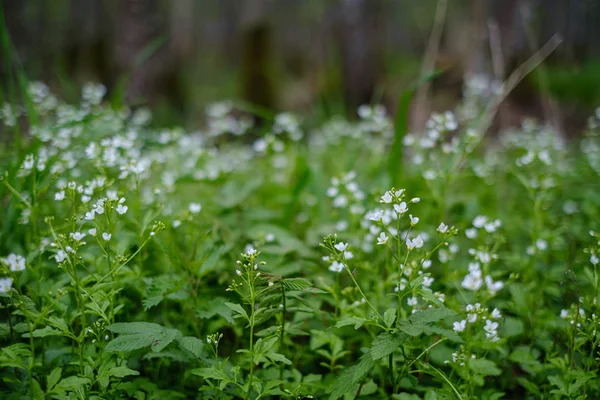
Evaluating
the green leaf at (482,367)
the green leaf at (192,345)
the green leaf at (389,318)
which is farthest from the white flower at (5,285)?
the green leaf at (482,367)

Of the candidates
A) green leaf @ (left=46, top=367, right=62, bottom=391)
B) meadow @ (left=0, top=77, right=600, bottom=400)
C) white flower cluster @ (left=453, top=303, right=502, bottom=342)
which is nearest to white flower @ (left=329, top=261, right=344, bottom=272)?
meadow @ (left=0, top=77, right=600, bottom=400)

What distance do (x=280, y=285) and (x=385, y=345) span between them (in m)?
0.41

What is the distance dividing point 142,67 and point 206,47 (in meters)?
26.5

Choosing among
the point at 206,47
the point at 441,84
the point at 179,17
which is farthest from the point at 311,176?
the point at 206,47

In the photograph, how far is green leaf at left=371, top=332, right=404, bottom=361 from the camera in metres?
1.39

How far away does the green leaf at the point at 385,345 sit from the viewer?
4.55 feet

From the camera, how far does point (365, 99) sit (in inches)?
311

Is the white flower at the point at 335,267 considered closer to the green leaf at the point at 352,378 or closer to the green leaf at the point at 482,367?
the green leaf at the point at 352,378

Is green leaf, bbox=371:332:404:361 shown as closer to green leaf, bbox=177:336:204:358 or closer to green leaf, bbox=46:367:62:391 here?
green leaf, bbox=177:336:204:358

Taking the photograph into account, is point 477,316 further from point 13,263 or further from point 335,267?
point 13,263

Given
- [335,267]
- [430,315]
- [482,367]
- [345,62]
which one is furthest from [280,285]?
[345,62]

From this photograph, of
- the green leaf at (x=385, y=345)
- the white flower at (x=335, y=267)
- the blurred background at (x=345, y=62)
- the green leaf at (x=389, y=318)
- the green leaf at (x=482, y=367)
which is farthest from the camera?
the blurred background at (x=345, y=62)

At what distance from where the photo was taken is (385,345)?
1434mm

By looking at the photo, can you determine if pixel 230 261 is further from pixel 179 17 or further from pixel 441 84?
pixel 179 17
